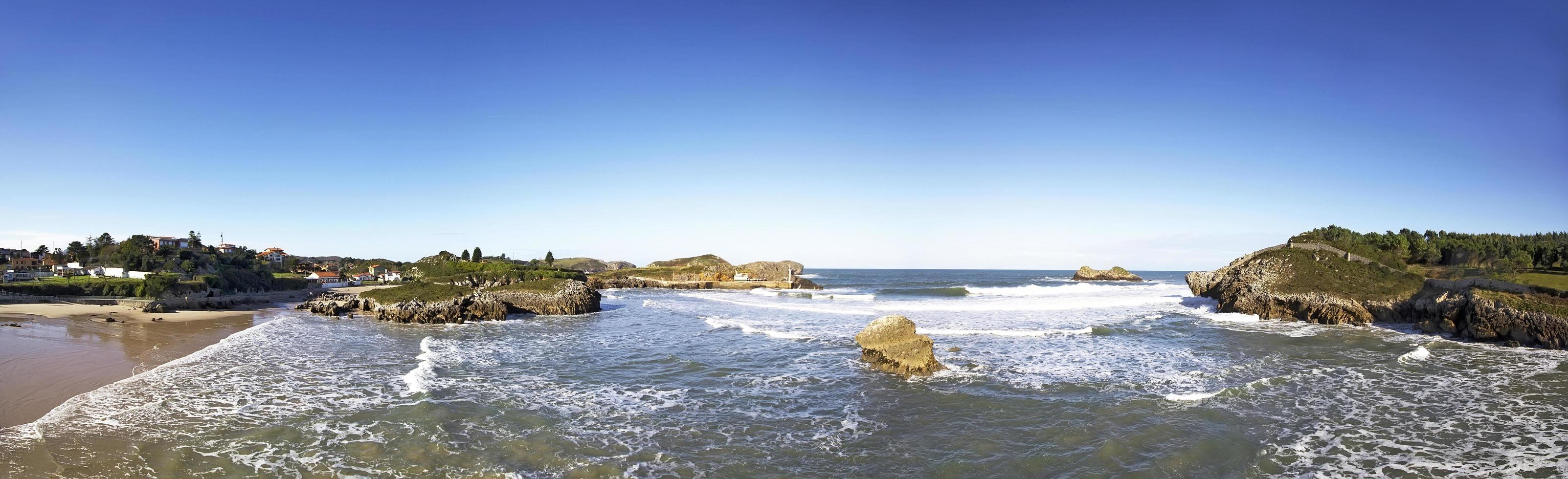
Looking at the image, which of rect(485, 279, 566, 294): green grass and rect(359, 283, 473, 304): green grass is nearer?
rect(359, 283, 473, 304): green grass

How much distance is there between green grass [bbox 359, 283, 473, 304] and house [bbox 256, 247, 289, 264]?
7271 centimetres

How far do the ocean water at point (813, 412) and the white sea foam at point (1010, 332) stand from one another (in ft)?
4.65

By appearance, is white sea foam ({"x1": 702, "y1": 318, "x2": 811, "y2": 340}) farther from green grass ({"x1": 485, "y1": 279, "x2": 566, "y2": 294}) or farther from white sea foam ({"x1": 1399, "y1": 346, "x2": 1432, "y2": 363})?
white sea foam ({"x1": 1399, "y1": 346, "x2": 1432, "y2": 363})

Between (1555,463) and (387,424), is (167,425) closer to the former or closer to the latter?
(387,424)

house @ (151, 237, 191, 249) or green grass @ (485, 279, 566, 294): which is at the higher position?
house @ (151, 237, 191, 249)

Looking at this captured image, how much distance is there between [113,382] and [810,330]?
2017 centimetres

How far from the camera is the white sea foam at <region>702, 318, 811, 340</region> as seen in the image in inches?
972

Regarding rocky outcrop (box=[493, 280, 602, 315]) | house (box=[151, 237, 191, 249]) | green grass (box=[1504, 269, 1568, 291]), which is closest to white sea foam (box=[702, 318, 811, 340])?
rocky outcrop (box=[493, 280, 602, 315])

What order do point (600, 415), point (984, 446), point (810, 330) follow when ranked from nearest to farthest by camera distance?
point (984, 446) < point (600, 415) < point (810, 330)

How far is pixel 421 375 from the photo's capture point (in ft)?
53.4

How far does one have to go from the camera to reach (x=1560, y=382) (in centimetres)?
A: 1477

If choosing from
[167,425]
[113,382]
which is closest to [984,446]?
[167,425]

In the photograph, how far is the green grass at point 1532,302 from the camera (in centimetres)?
2016

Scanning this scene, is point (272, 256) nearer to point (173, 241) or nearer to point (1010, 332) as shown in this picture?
point (173, 241)
